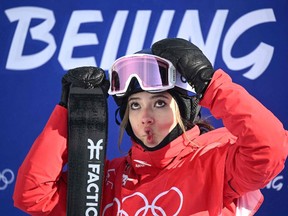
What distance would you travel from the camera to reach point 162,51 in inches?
78.2

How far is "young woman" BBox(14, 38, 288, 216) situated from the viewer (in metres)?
1.89

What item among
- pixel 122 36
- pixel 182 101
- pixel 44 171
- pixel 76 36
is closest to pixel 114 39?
pixel 122 36

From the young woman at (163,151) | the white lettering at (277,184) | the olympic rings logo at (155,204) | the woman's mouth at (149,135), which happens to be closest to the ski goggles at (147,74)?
the young woman at (163,151)

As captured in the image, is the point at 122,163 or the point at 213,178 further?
the point at 122,163

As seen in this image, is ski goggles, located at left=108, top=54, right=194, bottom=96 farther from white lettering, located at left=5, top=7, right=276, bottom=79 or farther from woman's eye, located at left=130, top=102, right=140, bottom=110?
white lettering, located at left=5, top=7, right=276, bottom=79

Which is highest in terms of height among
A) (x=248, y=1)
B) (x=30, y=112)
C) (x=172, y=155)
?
(x=248, y=1)

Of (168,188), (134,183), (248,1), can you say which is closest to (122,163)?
(134,183)

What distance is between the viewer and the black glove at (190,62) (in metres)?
1.87

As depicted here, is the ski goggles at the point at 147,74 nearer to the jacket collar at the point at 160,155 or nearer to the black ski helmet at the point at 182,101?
the black ski helmet at the point at 182,101

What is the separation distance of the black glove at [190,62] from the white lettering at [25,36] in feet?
4.01

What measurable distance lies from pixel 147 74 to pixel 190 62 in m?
0.23

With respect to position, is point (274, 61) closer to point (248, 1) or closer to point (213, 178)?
point (248, 1)

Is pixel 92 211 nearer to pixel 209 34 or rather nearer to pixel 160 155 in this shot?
pixel 160 155

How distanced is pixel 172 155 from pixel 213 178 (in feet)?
0.61
